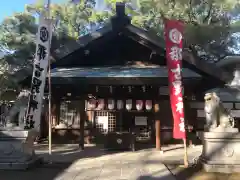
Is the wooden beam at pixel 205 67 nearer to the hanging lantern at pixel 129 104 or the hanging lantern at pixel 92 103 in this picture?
the hanging lantern at pixel 129 104

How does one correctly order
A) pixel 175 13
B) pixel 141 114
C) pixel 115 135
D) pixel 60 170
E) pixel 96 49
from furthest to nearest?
1. pixel 175 13
2. pixel 141 114
3. pixel 96 49
4. pixel 115 135
5. pixel 60 170

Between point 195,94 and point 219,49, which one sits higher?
point 219,49

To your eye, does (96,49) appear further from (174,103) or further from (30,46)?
(30,46)

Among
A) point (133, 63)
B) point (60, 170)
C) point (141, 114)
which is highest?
point (133, 63)

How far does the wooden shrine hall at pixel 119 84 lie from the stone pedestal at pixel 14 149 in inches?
120

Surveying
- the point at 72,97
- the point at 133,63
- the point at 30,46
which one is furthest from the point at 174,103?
the point at 30,46

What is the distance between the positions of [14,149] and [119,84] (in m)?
4.54

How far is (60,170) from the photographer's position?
8.15 m

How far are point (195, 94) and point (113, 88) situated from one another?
4.47 meters

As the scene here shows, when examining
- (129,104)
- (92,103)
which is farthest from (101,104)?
(129,104)

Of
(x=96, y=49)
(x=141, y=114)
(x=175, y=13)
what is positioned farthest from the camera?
(x=175, y=13)

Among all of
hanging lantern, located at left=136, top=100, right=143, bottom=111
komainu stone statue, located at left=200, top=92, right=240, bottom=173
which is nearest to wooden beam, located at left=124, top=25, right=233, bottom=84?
hanging lantern, located at left=136, top=100, right=143, bottom=111

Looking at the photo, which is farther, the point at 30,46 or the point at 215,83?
the point at 30,46

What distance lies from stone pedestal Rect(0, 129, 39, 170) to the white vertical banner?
0.40 m
